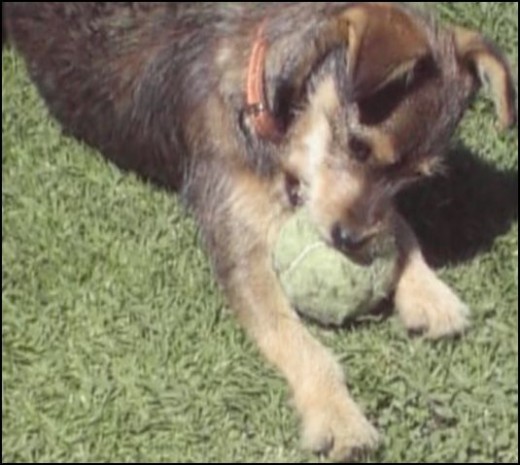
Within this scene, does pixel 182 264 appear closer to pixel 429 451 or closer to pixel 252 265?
pixel 252 265

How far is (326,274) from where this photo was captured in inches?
213

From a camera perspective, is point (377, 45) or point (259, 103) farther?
point (259, 103)

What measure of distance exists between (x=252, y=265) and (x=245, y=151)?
36cm

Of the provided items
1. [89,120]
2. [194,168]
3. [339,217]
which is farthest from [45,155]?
[339,217]

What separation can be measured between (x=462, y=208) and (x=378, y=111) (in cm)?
93

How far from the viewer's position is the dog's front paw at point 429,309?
222 inches

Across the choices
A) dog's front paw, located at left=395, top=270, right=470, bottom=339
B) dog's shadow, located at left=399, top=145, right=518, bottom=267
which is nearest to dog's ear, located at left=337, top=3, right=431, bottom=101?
dog's front paw, located at left=395, top=270, right=470, bottom=339

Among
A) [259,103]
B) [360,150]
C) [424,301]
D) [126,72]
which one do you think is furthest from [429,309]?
[126,72]

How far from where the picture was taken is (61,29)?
19.8 feet

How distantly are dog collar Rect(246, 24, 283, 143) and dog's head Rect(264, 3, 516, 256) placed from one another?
0.20 feet

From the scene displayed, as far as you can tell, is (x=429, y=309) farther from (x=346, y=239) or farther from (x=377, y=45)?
(x=377, y=45)

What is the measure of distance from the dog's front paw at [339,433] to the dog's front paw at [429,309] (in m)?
0.38

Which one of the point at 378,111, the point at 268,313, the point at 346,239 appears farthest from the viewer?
the point at 268,313

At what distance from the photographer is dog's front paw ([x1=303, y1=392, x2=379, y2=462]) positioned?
17.7 ft
